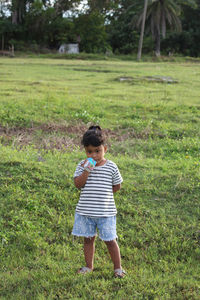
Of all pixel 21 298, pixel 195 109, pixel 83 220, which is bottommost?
pixel 21 298

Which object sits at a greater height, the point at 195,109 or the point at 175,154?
the point at 195,109

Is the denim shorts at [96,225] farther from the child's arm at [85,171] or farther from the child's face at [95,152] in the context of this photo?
the child's face at [95,152]

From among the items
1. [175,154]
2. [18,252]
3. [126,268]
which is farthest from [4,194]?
[175,154]

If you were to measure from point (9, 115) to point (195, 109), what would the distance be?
14.6ft

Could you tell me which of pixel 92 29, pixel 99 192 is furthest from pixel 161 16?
pixel 99 192

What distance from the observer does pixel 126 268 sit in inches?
124

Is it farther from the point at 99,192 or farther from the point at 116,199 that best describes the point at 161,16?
the point at 99,192

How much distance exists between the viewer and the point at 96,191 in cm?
280

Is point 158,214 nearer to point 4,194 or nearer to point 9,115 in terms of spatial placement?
point 4,194

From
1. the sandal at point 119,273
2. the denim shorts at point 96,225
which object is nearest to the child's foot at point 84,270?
the sandal at point 119,273

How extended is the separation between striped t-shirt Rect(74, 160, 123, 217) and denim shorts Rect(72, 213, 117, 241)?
0.06 m

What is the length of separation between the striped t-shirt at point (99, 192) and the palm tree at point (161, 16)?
2970 centimetres

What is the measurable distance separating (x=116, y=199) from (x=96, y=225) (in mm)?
1391

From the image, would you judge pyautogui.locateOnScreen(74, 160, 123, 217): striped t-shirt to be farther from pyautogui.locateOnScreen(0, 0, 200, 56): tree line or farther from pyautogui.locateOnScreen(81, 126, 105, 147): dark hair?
pyautogui.locateOnScreen(0, 0, 200, 56): tree line
